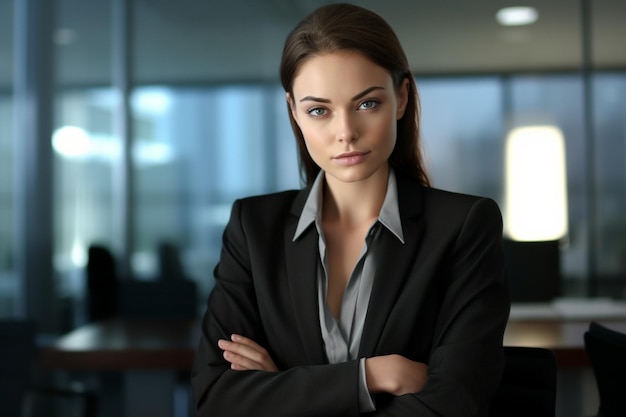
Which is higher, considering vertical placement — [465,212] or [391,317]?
[465,212]

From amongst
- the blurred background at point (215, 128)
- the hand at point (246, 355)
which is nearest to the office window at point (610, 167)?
the blurred background at point (215, 128)

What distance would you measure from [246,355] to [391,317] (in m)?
0.32

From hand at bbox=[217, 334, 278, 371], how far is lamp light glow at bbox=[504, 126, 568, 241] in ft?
13.7

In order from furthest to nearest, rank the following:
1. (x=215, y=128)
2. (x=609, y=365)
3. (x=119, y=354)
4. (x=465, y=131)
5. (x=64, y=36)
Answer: (x=215, y=128) → (x=465, y=131) → (x=64, y=36) → (x=119, y=354) → (x=609, y=365)

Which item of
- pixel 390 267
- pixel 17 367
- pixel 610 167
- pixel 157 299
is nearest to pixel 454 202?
pixel 390 267

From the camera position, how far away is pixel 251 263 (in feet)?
6.13

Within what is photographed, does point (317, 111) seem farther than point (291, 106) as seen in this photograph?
No

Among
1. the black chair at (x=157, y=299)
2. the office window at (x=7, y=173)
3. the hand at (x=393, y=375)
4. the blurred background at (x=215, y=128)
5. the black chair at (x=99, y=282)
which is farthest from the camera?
the blurred background at (x=215, y=128)

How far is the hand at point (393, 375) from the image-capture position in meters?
1.66

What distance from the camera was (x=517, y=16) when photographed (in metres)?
5.82

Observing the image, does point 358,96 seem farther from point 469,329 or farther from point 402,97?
point 469,329

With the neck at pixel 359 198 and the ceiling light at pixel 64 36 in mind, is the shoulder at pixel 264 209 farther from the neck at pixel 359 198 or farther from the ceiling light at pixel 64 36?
the ceiling light at pixel 64 36

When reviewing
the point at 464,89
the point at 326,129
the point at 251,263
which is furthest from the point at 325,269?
the point at 464,89

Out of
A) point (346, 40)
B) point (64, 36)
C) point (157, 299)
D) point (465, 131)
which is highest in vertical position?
point (64, 36)
